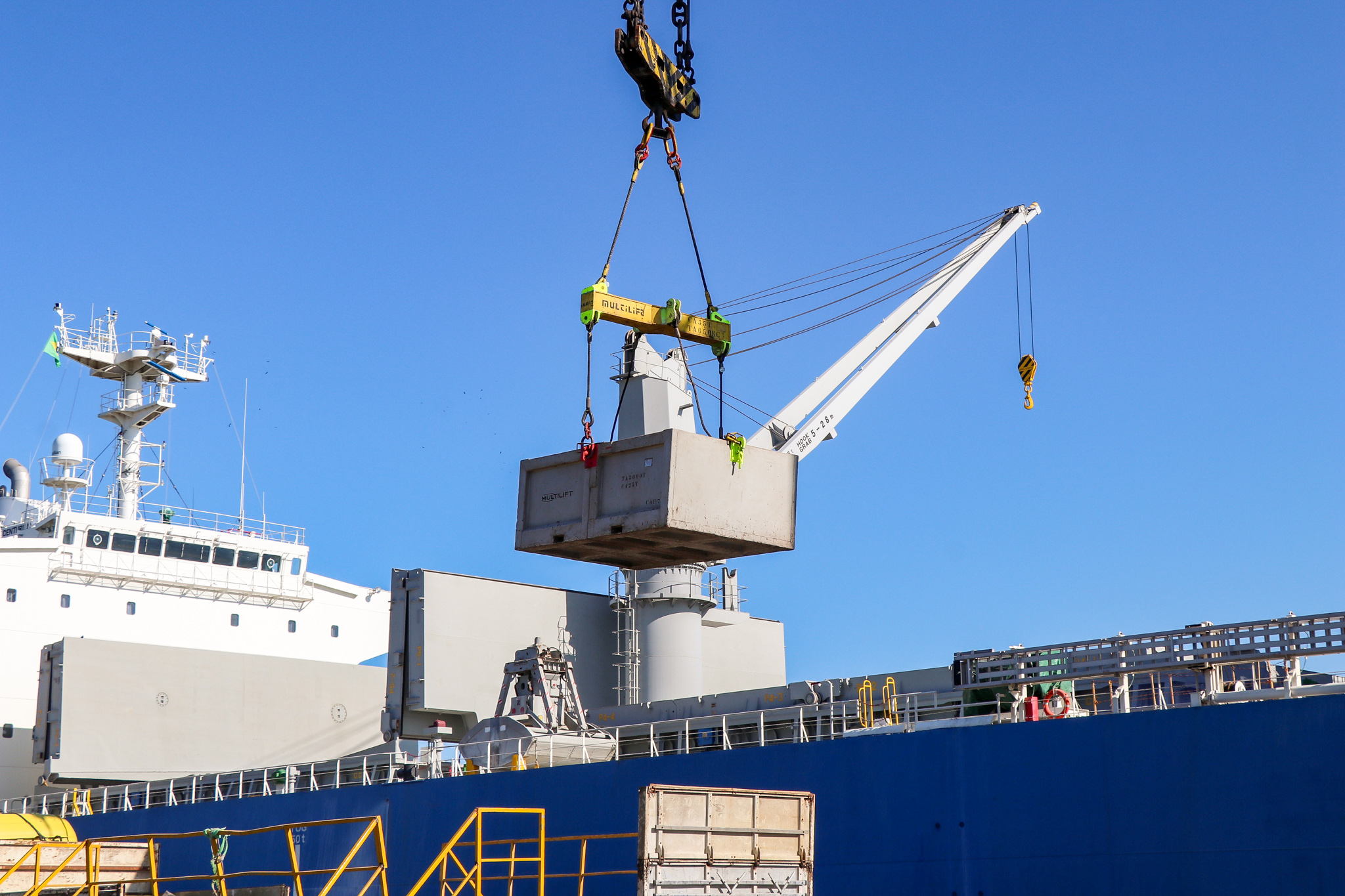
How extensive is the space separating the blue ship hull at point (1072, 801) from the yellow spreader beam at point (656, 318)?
211 inches

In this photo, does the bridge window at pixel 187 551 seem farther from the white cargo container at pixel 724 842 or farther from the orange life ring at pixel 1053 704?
the white cargo container at pixel 724 842

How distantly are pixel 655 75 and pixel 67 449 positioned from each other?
1069 inches

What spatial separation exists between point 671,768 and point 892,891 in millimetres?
4051

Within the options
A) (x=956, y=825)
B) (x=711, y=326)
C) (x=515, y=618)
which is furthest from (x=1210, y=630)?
(x=515, y=618)

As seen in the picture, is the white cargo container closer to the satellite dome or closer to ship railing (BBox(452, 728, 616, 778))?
ship railing (BBox(452, 728, 616, 778))

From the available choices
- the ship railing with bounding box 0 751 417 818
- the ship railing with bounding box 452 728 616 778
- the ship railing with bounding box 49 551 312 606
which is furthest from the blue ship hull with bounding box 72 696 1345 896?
the ship railing with bounding box 49 551 312 606

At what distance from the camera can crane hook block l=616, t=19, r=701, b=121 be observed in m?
14.8

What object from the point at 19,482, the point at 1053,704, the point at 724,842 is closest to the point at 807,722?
the point at 1053,704

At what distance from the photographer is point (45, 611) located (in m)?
32.0

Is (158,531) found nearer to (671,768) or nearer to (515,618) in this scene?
(515,618)

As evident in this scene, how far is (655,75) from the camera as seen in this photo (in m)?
15.0

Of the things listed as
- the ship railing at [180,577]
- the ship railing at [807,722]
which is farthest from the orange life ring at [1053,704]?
the ship railing at [180,577]

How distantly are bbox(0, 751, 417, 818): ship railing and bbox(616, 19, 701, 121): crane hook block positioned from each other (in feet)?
45.1

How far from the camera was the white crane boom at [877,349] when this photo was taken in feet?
111
